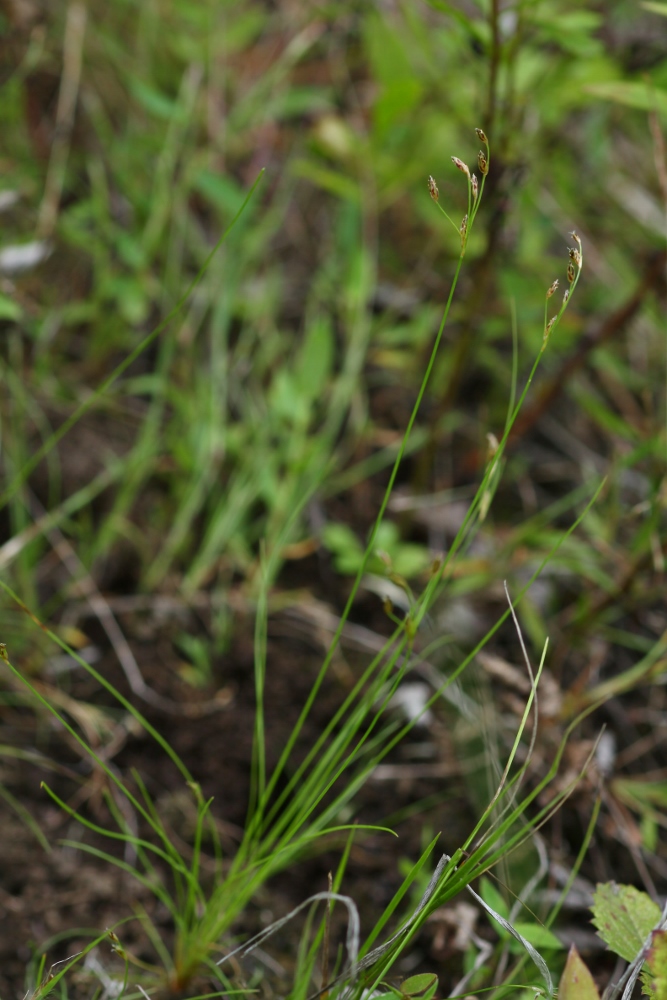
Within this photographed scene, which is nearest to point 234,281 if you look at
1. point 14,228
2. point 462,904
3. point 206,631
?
point 14,228

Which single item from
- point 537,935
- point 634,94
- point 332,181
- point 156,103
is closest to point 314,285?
point 332,181

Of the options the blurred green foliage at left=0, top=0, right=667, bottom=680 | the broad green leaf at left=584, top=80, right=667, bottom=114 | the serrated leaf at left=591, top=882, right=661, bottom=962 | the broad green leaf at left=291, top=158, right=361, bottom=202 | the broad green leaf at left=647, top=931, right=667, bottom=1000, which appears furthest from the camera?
the broad green leaf at left=291, top=158, right=361, bottom=202

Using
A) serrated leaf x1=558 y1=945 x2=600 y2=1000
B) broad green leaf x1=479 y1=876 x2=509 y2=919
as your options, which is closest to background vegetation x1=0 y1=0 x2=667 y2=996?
broad green leaf x1=479 y1=876 x2=509 y2=919

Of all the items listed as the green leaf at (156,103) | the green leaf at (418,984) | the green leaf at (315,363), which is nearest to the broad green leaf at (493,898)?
the green leaf at (418,984)

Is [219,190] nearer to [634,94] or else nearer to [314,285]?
[314,285]

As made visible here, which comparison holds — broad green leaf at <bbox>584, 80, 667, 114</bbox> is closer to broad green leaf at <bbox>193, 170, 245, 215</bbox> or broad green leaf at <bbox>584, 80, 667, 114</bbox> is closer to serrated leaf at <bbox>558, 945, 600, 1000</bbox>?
broad green leaf at <bbox>193, 170, 245, 215</bbox>
